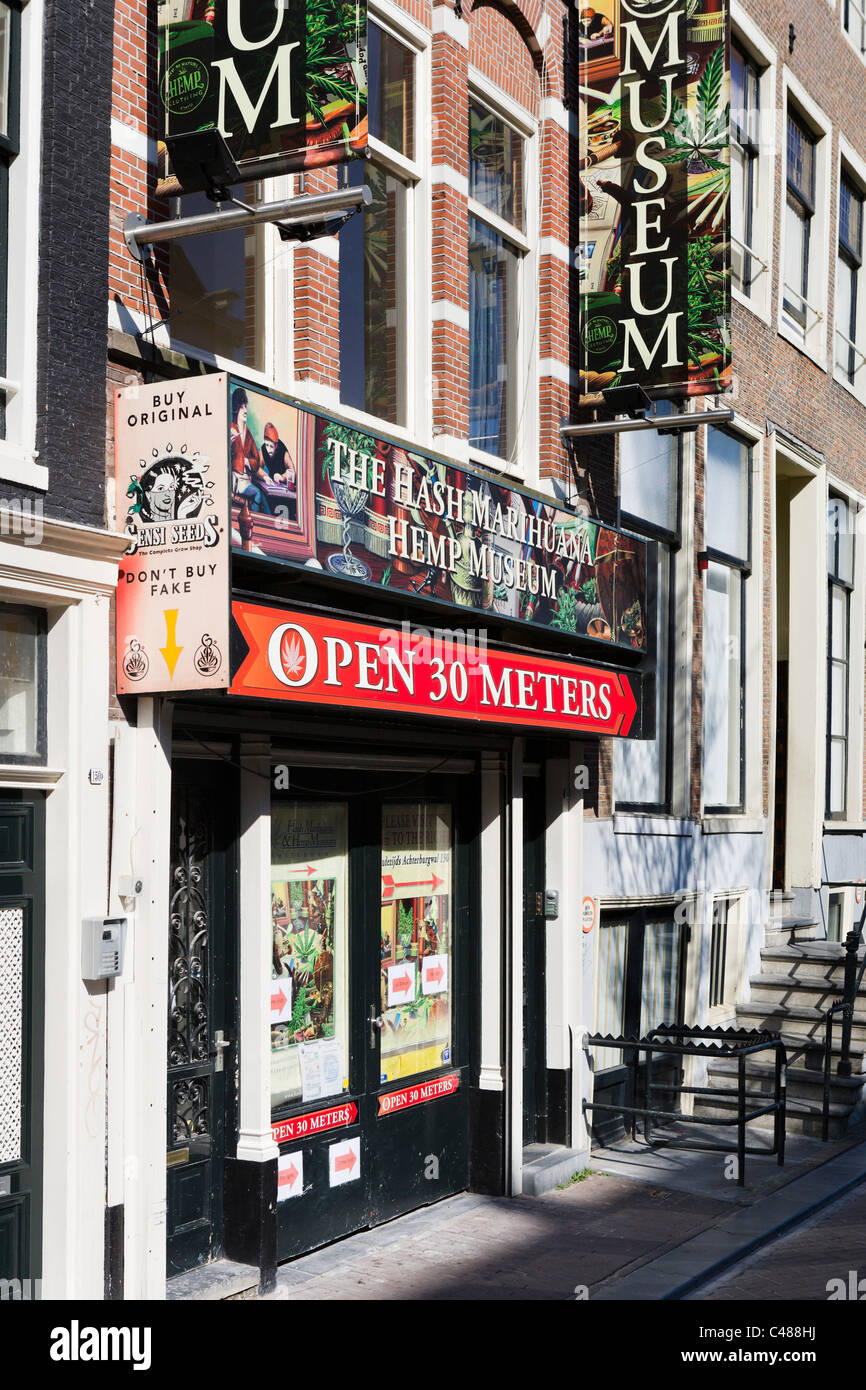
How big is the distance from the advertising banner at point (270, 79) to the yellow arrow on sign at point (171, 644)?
6.75ft

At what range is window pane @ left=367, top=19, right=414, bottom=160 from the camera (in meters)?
9.30

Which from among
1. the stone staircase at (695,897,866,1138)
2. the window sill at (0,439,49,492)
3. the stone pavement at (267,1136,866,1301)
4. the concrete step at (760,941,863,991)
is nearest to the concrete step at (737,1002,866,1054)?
the stone staircase at (695,897,866,1138)

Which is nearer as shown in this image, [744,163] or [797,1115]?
[797,1115]

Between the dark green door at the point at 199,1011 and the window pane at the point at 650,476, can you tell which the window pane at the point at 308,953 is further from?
the window pane at the point at 650,476

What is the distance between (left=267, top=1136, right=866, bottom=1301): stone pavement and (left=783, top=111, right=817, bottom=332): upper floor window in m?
9.61

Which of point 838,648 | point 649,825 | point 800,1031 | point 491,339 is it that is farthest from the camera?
point 838,648

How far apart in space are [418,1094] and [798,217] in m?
11.7

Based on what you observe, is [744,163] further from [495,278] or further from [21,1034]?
[21,1034]

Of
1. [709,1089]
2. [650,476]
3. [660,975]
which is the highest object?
[650,476]

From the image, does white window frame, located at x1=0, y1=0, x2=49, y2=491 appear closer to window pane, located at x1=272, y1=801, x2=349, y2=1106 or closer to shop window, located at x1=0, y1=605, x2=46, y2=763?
shop window, located at x1=0, y1=605, x2=46, y2=763

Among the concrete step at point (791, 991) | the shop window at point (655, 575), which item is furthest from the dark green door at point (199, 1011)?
the concrete step at point (791, 991)

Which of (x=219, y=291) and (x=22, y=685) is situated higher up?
(x=219, y=291)

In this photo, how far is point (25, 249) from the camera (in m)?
6.43

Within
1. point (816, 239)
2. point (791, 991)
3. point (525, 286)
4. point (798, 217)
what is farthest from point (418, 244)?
point (816, 239)
